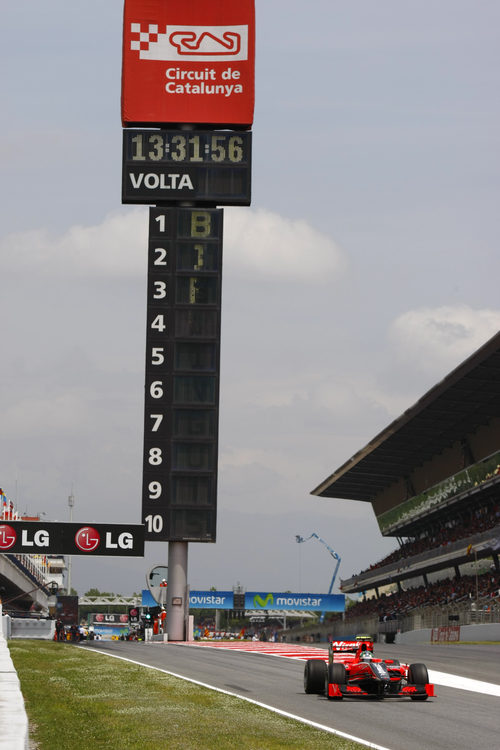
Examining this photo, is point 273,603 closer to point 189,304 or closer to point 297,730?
point 189,304

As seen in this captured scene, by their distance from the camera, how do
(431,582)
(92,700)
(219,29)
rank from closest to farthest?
(92,700) → (219,29) → (431,582)

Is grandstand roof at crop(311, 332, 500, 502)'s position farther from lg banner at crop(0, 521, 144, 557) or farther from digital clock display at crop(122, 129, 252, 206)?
lg banner at crop(0, 521, 144, 557)

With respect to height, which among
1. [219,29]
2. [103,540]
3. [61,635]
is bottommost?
[61,635]

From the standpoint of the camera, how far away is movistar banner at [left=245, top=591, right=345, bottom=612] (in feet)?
364

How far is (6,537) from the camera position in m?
46.3

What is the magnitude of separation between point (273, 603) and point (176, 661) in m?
81.8

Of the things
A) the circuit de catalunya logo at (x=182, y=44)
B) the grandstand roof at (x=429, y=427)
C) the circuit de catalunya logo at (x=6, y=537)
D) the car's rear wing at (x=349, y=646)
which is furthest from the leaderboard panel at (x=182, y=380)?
the car's rear wing at (x=349, y=646)

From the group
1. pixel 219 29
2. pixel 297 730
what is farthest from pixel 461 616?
pixel 297 730

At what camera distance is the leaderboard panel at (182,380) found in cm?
5128

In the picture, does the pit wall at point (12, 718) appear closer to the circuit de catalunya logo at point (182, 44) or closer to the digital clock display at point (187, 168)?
the digital clock display at point (187, 168)

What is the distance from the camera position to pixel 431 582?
74.8 metres

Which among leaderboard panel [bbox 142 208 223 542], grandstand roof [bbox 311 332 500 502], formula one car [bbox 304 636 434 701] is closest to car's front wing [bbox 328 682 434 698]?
formula one car [bbox 304 636 434 701]

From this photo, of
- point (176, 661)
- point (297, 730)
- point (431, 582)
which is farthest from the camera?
point (431, 582)

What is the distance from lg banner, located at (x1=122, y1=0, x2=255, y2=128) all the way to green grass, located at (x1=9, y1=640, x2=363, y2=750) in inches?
1483
